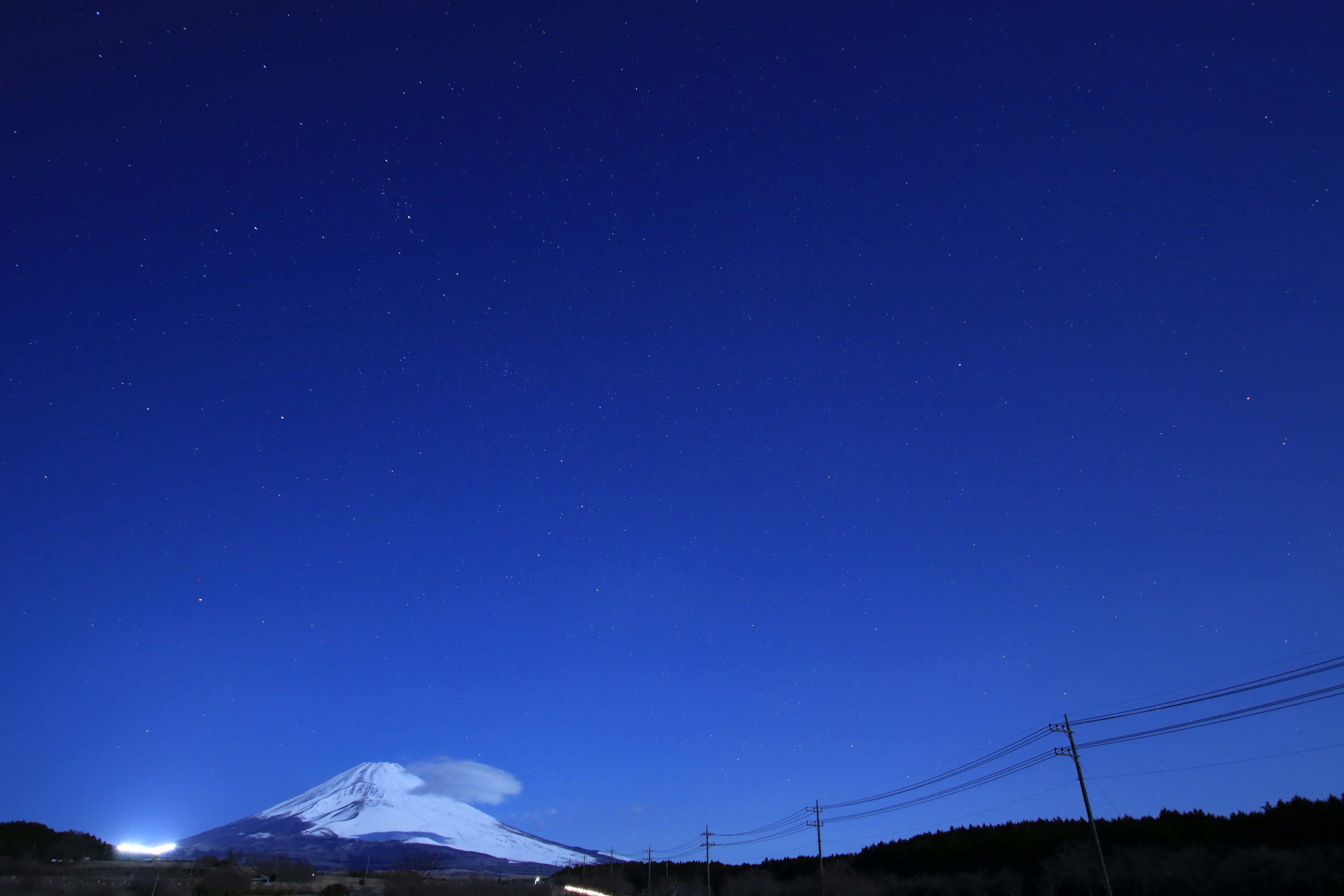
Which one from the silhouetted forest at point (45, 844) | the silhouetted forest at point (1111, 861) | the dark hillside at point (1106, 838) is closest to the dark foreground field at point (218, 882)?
the silhouetted forest at point (45, 844)

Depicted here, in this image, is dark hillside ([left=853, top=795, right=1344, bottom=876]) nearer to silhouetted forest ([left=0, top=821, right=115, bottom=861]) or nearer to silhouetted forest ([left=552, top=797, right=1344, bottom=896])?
silhouetted forest ([left=552, top=797, right=1344, bottom=896])

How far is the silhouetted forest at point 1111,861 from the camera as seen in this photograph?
45625 millimetres

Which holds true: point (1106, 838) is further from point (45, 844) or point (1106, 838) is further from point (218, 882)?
point (45, 844)

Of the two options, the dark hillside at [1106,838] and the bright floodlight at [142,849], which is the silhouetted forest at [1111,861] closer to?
the dark hillside at [1106,838]

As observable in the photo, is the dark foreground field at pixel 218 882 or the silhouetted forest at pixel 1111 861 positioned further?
the dark foreground field at pixel 218 882

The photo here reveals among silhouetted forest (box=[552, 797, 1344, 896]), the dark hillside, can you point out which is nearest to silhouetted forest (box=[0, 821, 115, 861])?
silhouetted forest (box=[552, 797, 1344, 896])

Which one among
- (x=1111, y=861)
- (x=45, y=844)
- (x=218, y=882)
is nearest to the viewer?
(x=1111, y=861)

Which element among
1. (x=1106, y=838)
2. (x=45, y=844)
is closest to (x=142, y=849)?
(x=45, y=844)

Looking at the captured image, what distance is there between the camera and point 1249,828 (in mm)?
54250

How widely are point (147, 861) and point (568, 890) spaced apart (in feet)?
162

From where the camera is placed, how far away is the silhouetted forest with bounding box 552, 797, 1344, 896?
45625 millimetres

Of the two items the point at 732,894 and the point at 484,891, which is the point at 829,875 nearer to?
the point at 732,894

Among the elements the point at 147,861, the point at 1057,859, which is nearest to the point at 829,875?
the point at 1057,859

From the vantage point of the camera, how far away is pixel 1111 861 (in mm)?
56375
